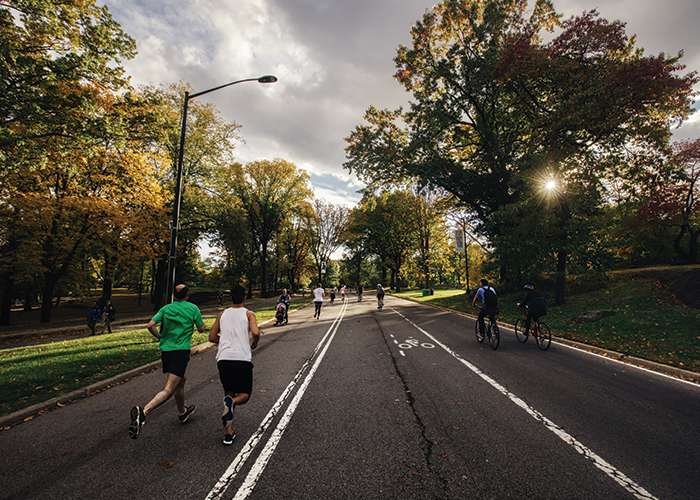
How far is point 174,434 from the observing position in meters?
3.80

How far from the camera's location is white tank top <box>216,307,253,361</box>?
3.82 meters

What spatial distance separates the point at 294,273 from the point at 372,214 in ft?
61.2

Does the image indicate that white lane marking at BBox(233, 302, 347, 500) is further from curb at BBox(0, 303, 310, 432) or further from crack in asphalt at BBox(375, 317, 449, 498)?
curb at BBox(0, 303, 310, 432)

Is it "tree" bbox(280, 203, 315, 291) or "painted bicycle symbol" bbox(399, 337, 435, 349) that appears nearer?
"painted bicycle symbol" bbox(399, 337, 435, 349)

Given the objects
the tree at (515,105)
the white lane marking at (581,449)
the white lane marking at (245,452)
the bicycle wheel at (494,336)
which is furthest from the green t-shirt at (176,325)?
the tree at (515,105)

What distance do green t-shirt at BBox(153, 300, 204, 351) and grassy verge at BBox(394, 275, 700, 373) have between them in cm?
1060

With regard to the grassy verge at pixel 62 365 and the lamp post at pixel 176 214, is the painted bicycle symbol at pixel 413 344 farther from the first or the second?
the lamp post at pixel 176 214

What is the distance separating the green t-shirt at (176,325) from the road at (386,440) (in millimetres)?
1186

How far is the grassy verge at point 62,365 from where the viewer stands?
516cm

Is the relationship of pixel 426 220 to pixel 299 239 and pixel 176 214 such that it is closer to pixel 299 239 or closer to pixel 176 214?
pixel 299 239

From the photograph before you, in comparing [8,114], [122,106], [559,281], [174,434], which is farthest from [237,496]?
[559,281]

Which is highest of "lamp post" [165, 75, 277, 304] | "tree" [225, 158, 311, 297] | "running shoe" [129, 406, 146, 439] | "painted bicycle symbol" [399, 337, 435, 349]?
"tree" [225, 158, 311, 297]

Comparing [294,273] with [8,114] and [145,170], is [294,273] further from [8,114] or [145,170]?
[8,114]

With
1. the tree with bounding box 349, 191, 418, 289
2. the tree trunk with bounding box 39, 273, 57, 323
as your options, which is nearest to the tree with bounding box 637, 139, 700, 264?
the tree with bounding box 349, 191, 418, 289
